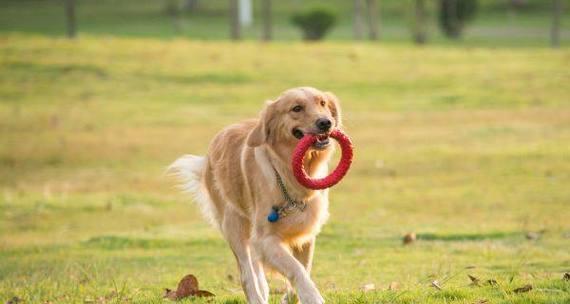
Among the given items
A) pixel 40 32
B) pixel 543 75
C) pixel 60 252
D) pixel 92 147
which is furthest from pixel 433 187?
pixel 40 32

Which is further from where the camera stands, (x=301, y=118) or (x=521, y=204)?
(x=521, y=204)

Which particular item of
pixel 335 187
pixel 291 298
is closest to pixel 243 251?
pixel 291 298

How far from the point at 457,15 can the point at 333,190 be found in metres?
53.6

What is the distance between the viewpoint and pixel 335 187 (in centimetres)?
2180

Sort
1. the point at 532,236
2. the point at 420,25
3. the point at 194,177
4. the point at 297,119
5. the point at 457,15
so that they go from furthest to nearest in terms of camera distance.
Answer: the point at 457,15 → the point at 420,25 → the point at 532,236 → the point at 194,177 → the point at 297,119

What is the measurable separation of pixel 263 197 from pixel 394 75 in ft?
115

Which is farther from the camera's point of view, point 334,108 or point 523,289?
point 334,108

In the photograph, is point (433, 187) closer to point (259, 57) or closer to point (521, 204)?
point (521, 204)

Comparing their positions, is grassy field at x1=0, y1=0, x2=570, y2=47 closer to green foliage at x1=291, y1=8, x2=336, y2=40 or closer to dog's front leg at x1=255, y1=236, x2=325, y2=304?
green foliage at x1=291, y1=8, x2=336, y2=40

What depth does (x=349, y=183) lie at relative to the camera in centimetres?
2245

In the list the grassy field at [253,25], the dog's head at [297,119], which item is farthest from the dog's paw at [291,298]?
the grassy field at [253,25]

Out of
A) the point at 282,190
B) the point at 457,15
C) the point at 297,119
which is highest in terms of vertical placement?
the point at 297,119

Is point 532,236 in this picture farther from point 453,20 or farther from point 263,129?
point 453,20

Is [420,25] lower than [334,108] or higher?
lower
